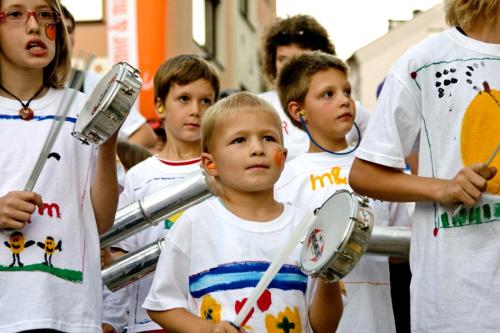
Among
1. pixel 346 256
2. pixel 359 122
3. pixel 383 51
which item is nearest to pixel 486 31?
pixel 346 256

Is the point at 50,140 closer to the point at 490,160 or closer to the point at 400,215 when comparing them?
the point at 490,160

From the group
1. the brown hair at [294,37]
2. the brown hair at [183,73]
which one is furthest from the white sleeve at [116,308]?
the brown hair at [294,37]

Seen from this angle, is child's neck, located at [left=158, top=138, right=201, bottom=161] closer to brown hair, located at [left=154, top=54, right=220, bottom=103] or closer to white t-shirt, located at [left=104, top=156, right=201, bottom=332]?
white t-shirt, located at [left=104, top=156, right=201, bottom=332]

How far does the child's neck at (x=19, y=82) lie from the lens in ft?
12.8

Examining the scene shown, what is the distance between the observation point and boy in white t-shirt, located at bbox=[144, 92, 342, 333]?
142 inches

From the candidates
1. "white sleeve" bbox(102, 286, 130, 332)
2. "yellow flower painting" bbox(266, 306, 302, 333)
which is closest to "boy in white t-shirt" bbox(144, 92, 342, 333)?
"yellow flower painting" bbox(266, 306, 302, 333)

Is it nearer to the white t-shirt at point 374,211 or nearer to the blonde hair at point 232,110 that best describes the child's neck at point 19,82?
the blonde hair at point 232,110

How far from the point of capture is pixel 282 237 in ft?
12.3

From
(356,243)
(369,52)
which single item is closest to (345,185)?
(356,243)

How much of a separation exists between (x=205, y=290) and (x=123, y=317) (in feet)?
5.55

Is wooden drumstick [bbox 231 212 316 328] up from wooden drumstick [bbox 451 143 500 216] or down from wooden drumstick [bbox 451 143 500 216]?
down

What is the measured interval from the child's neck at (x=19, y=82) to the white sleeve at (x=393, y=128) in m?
1.16

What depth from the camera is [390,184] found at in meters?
3.47

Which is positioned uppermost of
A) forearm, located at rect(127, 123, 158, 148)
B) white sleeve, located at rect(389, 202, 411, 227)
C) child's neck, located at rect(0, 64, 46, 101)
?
child's neck, located at rect(0, 64, 46, 101)
